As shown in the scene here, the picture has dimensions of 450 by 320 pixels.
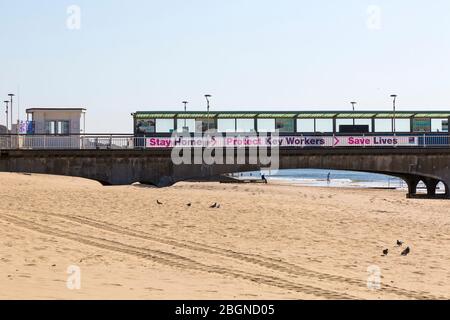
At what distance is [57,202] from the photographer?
Answer: 20.0 metres

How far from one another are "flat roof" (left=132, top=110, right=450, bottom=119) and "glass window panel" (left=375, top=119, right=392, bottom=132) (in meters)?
0.34

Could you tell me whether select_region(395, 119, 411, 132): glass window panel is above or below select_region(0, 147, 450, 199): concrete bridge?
above

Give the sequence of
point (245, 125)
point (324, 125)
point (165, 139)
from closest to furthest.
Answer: point (165, 139) → point (245, 125) → point (324, 125)

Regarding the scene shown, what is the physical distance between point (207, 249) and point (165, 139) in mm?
22449

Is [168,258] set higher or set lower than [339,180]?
higher

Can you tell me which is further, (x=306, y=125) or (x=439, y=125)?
(x=439, y=125)

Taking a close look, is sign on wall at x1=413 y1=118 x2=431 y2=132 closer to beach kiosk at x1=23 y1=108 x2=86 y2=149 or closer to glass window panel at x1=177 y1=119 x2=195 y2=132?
glass window panel at x1=177 y1=119 x2=195 y2=132

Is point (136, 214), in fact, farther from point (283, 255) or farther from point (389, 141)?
point (389, 141)

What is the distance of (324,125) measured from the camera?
4084cm

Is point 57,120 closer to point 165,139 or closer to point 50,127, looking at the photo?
point 50,127

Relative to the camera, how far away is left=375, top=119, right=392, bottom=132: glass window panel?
41.4 m

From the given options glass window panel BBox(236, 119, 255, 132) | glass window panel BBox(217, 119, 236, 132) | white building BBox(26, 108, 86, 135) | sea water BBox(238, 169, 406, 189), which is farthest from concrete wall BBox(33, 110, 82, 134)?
sea water BBox(238, 169, 406, 189)

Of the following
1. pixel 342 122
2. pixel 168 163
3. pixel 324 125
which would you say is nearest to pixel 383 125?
pixel 342 122

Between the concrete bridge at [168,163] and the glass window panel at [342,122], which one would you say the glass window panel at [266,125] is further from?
the concrete bridge at [168,163]
